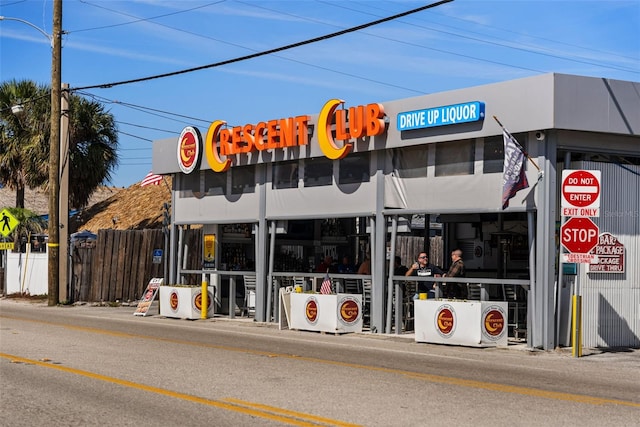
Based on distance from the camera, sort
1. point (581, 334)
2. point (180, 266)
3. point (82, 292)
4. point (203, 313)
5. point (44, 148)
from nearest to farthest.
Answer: point (581, 334), point (203, 313), point (180, 266), point (82, 292), point (44, 148)

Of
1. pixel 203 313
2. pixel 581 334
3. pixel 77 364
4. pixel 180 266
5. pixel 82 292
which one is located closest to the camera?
pixel 77 364

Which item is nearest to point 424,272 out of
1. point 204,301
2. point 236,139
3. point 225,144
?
point 236,139

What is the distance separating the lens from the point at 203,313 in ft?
81.5

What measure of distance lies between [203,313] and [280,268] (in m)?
2.79

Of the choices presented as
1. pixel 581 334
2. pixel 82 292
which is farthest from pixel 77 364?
pixel 82 292

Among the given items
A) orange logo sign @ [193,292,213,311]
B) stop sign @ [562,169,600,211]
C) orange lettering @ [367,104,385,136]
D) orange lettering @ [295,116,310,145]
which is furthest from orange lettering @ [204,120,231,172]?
stop sign @ [562,169,600,211]

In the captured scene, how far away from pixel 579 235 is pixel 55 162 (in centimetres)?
2006

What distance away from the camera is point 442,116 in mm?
18781

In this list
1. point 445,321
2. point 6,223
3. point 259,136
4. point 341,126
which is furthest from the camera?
point 6,223

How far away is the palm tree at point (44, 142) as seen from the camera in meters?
39.3

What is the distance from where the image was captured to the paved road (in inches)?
360

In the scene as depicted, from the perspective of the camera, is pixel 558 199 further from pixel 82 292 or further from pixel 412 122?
pixel 82 292

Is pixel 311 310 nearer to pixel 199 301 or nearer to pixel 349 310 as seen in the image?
pixel 349 310

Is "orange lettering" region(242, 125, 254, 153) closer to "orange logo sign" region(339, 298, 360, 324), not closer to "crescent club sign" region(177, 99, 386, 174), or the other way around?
"crescent club sign" region(177, 99, 386, 174)
